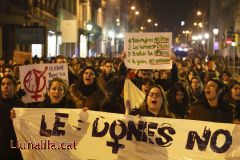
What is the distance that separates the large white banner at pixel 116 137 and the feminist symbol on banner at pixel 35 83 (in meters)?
1.97

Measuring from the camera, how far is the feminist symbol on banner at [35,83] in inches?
343

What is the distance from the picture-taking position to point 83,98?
848cm

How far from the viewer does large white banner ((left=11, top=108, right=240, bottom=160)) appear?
20.9ft

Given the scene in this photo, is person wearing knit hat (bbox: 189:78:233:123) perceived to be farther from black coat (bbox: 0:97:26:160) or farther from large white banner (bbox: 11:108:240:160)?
black coat (bbox: 0:97:26:160)

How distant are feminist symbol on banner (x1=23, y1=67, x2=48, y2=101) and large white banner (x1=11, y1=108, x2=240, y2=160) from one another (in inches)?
77.5

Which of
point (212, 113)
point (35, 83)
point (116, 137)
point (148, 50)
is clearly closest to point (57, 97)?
point (116, 137)

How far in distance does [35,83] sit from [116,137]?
2.53 meters

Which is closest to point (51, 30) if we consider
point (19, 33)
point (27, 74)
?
point (19, 33)

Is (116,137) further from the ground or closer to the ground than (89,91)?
closer to the ground

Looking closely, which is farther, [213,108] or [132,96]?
[132,96]

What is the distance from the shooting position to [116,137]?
21.8 feet

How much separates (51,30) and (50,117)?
2898 cm

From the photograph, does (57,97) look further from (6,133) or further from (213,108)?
(213,108)

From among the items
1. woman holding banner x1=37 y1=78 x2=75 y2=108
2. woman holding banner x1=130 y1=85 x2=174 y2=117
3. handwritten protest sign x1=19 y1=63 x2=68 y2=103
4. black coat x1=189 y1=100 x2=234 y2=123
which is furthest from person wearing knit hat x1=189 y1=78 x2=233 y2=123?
handwritten protest sign x1=19 y1=63 x2=68 y2=103
